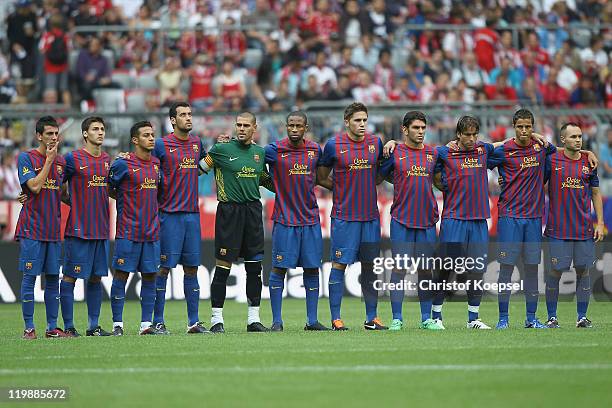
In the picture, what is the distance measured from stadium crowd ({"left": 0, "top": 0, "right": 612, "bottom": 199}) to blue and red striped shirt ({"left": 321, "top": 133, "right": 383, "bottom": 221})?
9.49 m

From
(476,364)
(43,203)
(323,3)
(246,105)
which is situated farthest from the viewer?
(323,3)

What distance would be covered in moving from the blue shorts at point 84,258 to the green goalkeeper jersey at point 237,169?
1.57 m

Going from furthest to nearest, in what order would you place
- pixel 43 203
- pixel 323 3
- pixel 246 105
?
1. pixel 323 3
2. pixel 246 105
3. pixel 43 203

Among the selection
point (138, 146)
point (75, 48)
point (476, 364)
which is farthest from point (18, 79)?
point (476, 364)

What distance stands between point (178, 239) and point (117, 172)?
1.07 m

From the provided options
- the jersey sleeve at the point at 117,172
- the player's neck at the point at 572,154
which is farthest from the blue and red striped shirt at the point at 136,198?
the player's neck at the point at 572,154

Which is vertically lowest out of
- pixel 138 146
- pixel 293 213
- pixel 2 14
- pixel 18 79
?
pixel 293 213

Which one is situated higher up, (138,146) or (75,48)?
(75,48)

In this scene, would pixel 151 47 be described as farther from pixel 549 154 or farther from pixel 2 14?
pixel 549 154

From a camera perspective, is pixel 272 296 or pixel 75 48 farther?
pixel 75 48

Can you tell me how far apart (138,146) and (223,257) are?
1.65 m

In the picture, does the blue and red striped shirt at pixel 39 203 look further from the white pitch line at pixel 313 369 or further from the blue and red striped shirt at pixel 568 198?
the blue and red striped shirt at pixel 568 198

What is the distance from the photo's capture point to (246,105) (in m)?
24.3

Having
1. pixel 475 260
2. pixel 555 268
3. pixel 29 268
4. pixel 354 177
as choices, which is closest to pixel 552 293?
pixel 555 268
